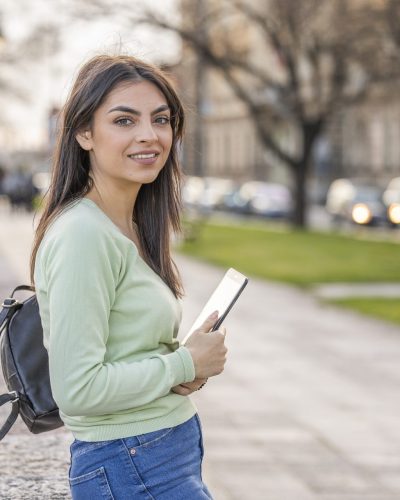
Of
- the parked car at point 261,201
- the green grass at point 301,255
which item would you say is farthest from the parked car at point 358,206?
the parked car at point 261,201

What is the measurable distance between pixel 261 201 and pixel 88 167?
4968cm

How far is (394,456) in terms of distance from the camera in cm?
674

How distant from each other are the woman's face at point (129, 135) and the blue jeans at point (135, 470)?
57 centimetres

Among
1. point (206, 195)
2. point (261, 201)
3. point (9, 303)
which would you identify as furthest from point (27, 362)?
point (206, 195)

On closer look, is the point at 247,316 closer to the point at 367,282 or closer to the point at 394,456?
the point at 367,282

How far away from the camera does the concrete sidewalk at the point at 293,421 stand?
5.20 meters

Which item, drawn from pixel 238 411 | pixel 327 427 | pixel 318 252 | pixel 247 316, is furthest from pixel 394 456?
pixel 318 252

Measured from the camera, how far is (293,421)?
7680 millimetres

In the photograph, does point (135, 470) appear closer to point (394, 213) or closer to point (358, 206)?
point (394, 213)

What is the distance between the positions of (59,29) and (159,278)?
94.6ft

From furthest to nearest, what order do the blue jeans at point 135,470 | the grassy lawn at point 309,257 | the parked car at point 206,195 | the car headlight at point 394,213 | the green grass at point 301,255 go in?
the parked car at point 206,195 → the car headlight at point 394,213 → the green grass at point 301,255 → the grassy lawn at point 309,257 → the blue jeans at point 135,470

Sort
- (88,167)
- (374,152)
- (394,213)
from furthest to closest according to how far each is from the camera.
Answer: (374,152)
(394,213)
(88,167)

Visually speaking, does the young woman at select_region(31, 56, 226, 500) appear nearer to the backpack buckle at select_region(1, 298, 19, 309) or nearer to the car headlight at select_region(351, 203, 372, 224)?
the backpack buckle at select_region(1, 298, 19, 309)

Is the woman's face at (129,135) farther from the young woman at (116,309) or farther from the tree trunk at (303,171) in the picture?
the tree trunk at (303,171)
